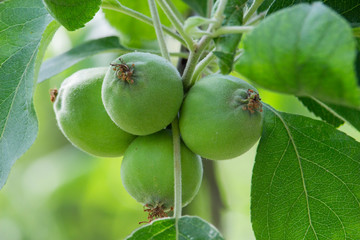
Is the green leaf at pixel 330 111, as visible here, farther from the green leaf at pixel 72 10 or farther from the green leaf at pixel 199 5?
the green leaf at pixel 72 10

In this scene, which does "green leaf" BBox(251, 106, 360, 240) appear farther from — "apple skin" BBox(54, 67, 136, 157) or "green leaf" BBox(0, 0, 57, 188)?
"green leaf" BBox(0, 0, 57, 188)

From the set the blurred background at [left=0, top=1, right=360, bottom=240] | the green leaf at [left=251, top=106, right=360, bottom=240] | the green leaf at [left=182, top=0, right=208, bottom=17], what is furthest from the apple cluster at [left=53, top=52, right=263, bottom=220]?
the blurred background at [left=0, top=1, right=360, bottom=240]

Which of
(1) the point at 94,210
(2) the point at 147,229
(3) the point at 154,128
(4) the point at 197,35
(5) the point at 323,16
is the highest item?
(5) the point at 323,16

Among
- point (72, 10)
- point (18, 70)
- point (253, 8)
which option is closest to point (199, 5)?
point (253, 8)

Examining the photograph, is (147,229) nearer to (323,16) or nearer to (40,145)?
(323,16)

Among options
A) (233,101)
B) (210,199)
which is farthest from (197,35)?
(210,199)

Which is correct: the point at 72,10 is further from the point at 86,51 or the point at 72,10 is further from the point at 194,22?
the point at 86,51
